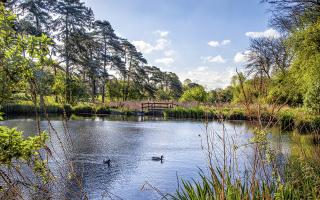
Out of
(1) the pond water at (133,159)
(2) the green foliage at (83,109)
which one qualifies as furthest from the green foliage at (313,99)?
(2) the green foliage at (83,109)

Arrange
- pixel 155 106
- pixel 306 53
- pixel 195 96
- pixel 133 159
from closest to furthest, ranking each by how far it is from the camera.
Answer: pixel 133 159
pixel 306 53
pixel 155 106
pixel 195 96

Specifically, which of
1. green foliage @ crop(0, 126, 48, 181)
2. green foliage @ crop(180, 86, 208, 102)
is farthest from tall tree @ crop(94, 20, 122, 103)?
green foliage @ crop(0, 126, 48, 181)

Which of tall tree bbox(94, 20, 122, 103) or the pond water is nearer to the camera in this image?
the pond water

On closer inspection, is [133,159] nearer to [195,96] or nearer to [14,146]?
[14,146]

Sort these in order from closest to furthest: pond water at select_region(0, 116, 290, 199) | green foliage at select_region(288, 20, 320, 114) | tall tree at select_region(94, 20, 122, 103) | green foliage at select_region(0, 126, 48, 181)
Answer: green foliage at select_region(0, 126, 48, 181) < pond water at select_region(0, 116, 290, 199) < green foliage at select_region(288, 20, 320, 114) < tall tree at select_region(94, 20, 122, 103)

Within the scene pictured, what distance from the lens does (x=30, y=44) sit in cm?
334

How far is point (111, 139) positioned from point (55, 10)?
2284cm

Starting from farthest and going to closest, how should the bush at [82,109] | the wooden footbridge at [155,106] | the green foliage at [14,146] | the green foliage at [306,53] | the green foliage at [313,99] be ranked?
the wooden footbridge at [155,106]
the bush at [82,109]
the green foliage at [313,99]
the green foliage at [306,53]
the green foliage at [14,146]

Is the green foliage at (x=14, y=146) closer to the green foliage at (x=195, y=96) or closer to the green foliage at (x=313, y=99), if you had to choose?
the green foliage at (x=313, y=99)

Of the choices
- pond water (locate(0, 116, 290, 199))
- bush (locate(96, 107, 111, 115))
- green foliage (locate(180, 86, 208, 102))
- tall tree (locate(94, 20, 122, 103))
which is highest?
tall tree (locate(94, 20, 122, 103))

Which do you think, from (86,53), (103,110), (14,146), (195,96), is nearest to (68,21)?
(86,53)

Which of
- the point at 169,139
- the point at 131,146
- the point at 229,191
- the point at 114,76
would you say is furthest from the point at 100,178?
the point at 114,76

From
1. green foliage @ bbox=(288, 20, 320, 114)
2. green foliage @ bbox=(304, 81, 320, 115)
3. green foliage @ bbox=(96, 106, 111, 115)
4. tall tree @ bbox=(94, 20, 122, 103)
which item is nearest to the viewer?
green foliage @ bbox=(288, 20, 320, 114)

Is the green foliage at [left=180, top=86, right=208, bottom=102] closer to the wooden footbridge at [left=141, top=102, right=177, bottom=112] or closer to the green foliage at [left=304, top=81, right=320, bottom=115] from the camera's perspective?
the wooden footbridge at [left=141, top=102, right=177, bottom=112]
